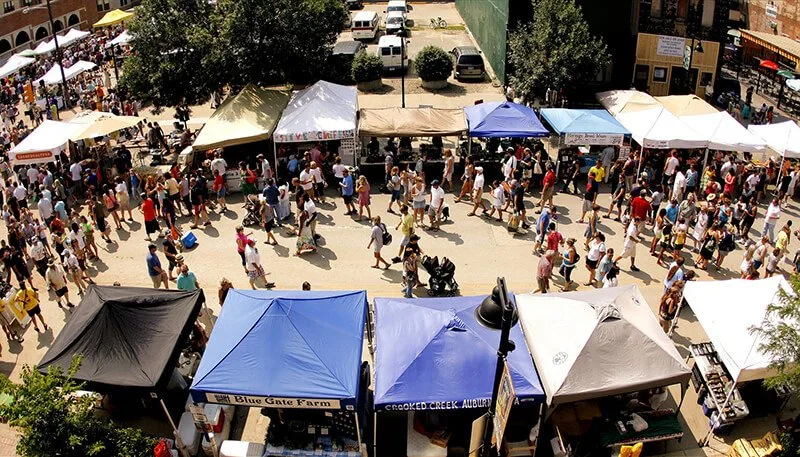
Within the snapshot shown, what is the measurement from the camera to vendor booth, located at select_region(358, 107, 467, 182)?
1969 centimetres

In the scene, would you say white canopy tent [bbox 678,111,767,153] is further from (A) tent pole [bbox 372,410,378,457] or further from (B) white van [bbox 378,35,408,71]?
(B) white van [bbox 378,35,408,71]

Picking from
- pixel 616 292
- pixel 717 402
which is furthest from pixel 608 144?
pixel 717 402

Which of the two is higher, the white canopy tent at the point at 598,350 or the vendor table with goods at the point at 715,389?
the white canopy tent at the point at 598,350

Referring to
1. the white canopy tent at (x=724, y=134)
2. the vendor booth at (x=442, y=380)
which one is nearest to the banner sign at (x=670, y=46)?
the white canopy tent at (x=724, y=134)

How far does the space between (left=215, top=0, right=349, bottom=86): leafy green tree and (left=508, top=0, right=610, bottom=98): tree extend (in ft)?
25.9

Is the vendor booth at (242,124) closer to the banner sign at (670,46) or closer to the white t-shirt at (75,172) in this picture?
the white t-shirt at (75,172)

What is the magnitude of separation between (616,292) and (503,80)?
19.0 m

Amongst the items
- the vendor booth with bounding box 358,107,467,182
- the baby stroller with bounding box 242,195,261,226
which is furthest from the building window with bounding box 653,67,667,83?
the baby stroller with bounding box 242,195,261,226

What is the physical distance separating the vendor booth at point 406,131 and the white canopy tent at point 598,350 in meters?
10.0

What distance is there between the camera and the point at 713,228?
1484 centimetres

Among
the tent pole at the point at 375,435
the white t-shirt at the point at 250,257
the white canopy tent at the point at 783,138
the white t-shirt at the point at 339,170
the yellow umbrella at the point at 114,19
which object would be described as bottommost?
the tent pole at the point at 375,435

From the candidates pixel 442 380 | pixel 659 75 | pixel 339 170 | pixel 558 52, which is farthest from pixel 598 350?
pixel 659 75

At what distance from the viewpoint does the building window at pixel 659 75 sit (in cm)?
2677

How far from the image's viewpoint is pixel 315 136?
62.8 feet
